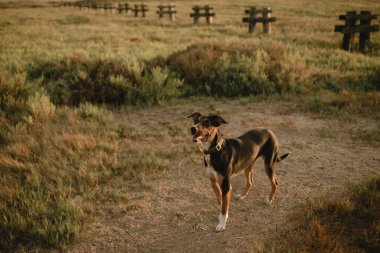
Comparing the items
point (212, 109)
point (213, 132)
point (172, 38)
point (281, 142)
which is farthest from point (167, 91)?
point (172, 38)

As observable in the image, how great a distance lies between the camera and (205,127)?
167 inches

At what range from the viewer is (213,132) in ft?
14.3

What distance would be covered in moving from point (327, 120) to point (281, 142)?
1.77 meters

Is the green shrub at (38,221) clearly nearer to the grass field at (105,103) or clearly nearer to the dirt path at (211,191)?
the grass field at (105,103)

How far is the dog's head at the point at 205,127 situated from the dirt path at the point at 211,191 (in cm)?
128

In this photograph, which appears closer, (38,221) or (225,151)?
(225,151)

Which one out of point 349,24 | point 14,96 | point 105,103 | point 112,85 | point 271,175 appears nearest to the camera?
point 271,175

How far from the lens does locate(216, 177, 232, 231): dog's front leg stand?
4.48 m

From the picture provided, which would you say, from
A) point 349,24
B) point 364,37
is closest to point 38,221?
point 349,24

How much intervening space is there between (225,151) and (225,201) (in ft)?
2.02

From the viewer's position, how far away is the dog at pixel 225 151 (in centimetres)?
431

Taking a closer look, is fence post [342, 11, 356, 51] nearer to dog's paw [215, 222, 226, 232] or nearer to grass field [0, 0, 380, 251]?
grass field [0, 0, 380, 251]

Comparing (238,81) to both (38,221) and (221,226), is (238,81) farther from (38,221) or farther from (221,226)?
(38,221)

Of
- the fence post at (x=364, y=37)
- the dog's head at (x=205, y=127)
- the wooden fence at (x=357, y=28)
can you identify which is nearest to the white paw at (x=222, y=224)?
the dog's head at (x=205, y=127)
